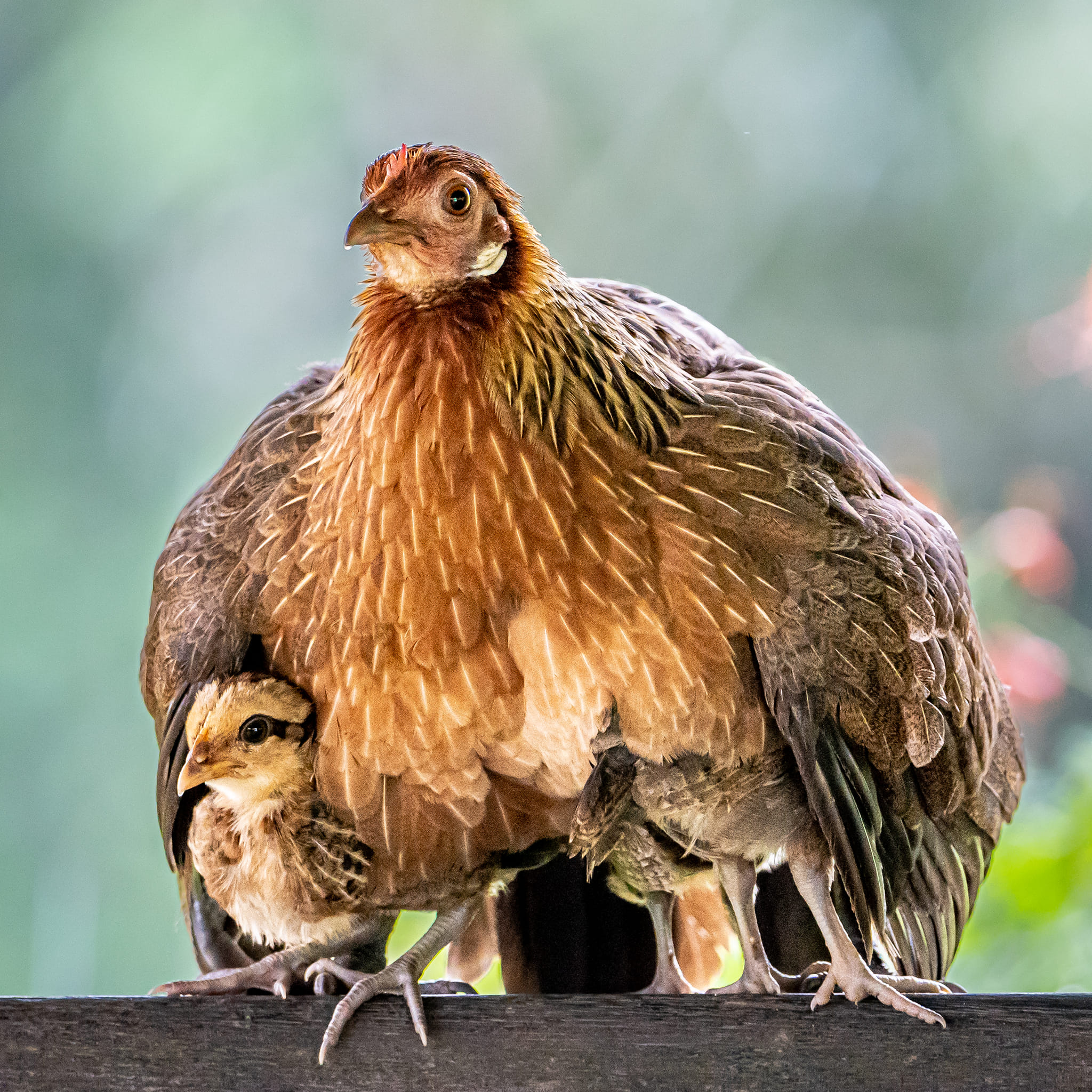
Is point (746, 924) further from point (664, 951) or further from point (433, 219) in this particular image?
point (433, 219)

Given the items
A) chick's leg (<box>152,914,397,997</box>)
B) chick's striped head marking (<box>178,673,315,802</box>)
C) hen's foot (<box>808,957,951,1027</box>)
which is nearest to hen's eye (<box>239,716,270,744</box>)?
chick's striped head marking (<box>178,673,315,802</box>)

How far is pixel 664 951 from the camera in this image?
1.29 metres

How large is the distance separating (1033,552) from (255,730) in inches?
58.6

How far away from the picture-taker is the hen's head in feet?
3.41

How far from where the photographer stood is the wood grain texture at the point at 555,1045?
1062 millimetres

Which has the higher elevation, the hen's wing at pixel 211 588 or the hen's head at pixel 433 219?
the hen's head at pixel 433 219

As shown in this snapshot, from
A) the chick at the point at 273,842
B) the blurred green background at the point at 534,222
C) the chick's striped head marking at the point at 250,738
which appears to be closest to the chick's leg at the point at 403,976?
the chick at the point at 273,842

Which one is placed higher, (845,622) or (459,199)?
(459,199)

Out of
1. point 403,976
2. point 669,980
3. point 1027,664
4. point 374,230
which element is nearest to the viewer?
point 374,230

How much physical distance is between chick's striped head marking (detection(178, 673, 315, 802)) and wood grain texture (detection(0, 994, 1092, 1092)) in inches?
7.7

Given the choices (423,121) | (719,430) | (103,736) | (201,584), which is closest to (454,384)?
(719,430)

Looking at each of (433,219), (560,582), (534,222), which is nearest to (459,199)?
(433,219)

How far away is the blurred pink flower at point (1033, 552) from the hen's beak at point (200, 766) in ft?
4.91

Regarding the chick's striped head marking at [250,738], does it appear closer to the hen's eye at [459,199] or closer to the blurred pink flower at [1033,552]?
the hen's eye at [459,199]
